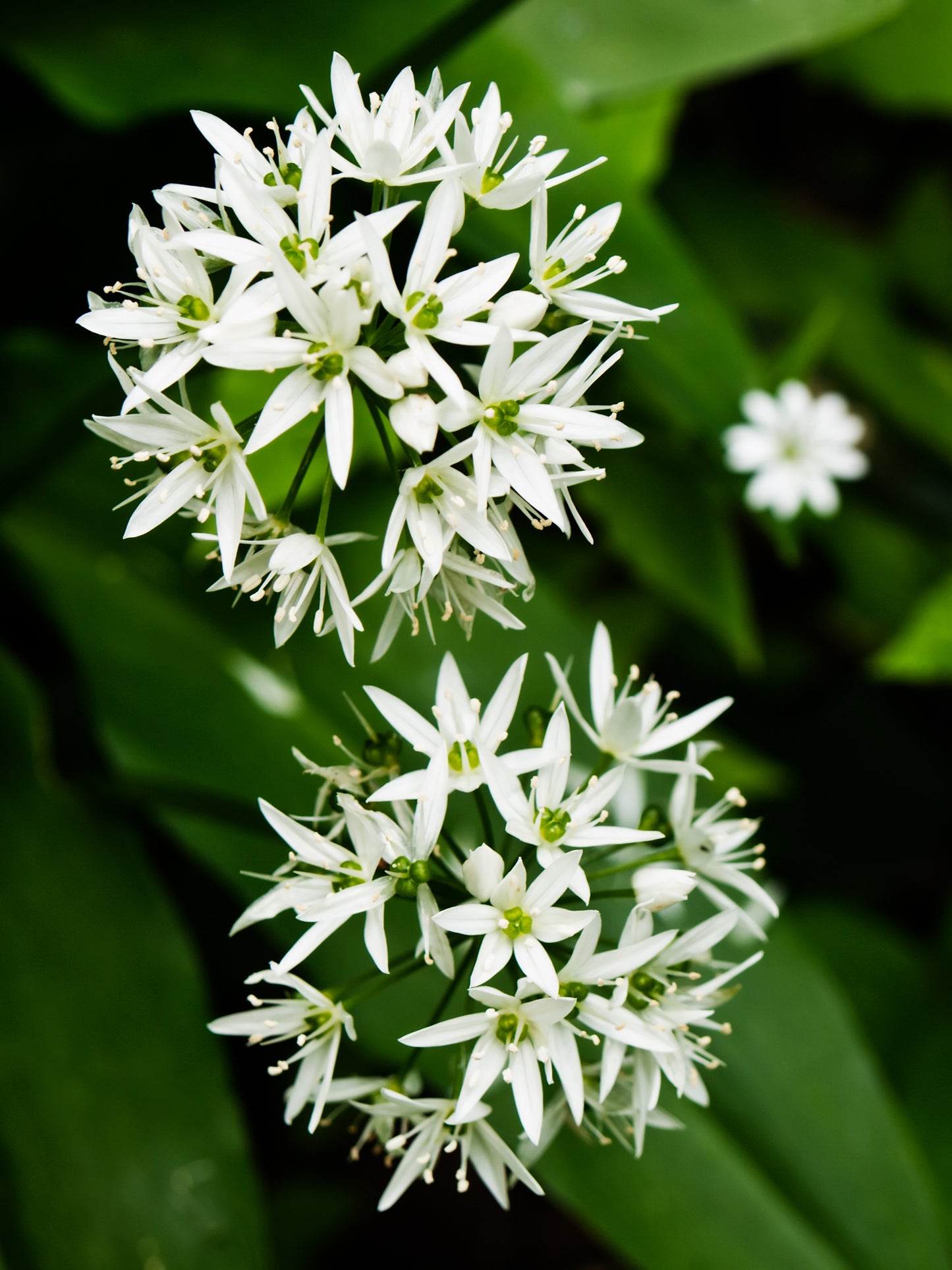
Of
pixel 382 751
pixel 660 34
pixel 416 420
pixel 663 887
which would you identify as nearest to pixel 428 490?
pixel 416 420

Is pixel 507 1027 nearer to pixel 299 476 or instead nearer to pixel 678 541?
pixel 299 476

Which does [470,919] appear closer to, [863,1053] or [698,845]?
[698,845]

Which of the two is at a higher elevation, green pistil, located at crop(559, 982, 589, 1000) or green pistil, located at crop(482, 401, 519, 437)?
green pistil, located at crop(482, 401, 519, 437)

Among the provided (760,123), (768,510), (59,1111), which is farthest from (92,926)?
(760,123)

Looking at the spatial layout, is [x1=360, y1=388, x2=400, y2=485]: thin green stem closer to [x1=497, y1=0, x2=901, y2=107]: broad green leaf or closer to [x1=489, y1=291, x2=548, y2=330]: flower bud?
[x1=489, y1=291, x2=548, y2=330]: flower bud

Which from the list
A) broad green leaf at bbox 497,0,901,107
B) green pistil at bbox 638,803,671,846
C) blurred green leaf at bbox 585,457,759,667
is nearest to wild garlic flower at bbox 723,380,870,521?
blurred green leaf at bbox 585,457,759,667

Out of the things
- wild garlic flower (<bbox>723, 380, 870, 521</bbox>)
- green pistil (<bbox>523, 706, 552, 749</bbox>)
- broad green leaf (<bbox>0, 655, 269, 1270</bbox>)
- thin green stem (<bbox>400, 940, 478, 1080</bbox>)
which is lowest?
broad green leaf (<bbox>0, 655, 269, 1270</bbox>)

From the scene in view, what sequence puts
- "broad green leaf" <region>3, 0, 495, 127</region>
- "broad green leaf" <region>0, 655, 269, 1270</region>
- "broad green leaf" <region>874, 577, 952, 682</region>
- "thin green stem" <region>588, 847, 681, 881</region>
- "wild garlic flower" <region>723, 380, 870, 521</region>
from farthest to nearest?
"wild garlic flower" <region>723, 380, 870, 521</region>
"broad green leaf" <region>874, 577, 952, 682</region>
"broad green leaf" <region>3, 0, 495, 127</region>
"broad green leaf" <region>0, 655, 269, 1270</region>
"thin green stem" <region>588, 847, 681, 881</region>
